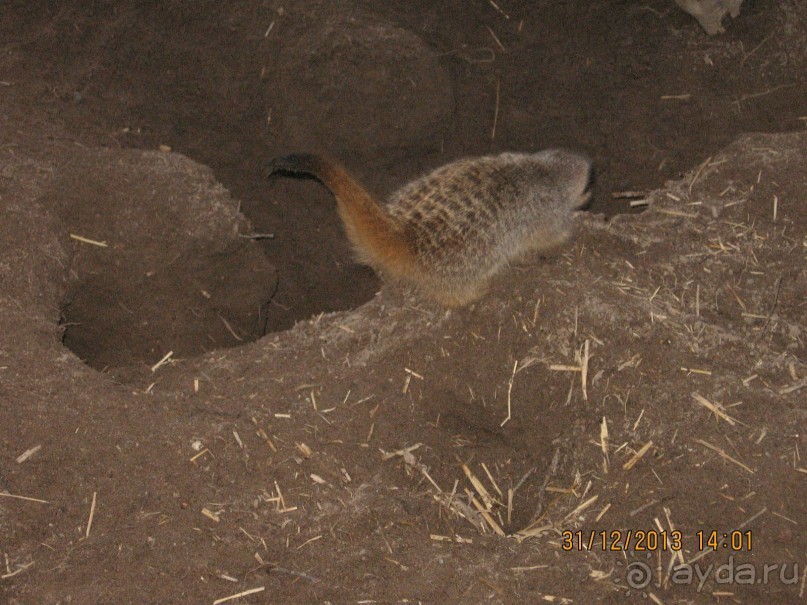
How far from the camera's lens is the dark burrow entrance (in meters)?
5.29

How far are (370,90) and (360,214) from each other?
1.84 metres

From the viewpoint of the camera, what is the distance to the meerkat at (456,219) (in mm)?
4172

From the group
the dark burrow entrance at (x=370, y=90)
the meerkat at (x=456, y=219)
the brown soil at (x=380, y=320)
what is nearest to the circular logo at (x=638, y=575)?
the brown soil at (x=380, y=320)

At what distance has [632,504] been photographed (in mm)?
3314

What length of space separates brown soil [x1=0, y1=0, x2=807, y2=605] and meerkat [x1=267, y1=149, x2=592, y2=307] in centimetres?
15

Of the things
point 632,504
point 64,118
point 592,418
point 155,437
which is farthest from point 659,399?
point 64,118

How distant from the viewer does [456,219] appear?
4336mm

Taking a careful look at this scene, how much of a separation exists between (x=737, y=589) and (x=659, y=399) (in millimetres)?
859

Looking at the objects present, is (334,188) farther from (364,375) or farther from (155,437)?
(155,437)
